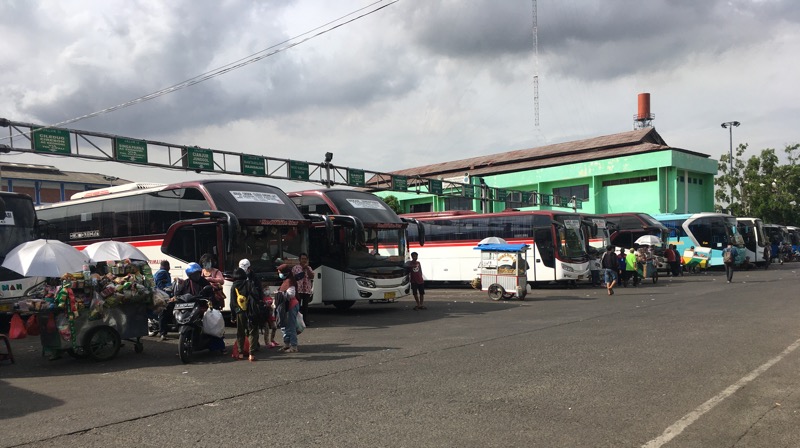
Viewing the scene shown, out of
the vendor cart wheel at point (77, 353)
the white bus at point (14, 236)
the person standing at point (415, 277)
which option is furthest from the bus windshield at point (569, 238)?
the vendor cart wheel at point (77, 353)

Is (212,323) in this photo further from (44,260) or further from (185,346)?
(44,260)

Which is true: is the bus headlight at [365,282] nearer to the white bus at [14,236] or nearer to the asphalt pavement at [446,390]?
the asphalt pavement at [446,390]

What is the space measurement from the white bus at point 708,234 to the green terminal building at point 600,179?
9392 mm

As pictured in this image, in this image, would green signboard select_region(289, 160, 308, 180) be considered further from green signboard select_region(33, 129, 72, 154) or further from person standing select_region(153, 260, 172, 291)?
person standing select_region(153, 260, 172, 291)

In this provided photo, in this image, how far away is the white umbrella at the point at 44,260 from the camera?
33.4 feet

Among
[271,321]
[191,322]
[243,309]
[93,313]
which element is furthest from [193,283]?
[93,313]

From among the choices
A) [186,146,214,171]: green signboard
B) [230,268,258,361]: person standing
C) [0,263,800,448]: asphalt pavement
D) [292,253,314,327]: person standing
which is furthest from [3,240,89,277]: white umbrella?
[186,146,214,171]: green signboard

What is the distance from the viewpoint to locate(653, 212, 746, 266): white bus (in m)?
33.9

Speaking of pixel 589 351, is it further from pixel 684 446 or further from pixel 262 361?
pixel 262 361

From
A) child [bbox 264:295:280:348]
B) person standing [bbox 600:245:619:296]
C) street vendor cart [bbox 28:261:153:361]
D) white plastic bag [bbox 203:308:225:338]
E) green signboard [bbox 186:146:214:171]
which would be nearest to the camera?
street vendor cart [bbox 28:261:153:361]

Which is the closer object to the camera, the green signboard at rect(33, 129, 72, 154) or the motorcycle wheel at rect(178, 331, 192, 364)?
the motorcycle wheel at rect(178, 331, 192, 364)

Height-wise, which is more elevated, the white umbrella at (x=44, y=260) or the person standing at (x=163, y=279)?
the white umbrella at (x=44, y=260)

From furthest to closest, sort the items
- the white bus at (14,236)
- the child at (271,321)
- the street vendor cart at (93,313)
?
1. the white bus at (14,236)
2. the child at (271,321)
3. the street vendor cart at (93,313)

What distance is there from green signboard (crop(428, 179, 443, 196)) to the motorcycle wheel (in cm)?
3104
